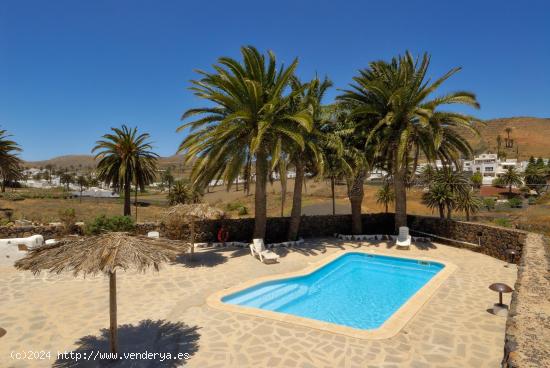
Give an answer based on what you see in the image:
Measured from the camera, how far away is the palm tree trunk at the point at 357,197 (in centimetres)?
2158

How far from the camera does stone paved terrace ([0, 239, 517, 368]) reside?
24.6 feet

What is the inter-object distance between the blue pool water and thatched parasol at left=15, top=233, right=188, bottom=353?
4729 millimetres

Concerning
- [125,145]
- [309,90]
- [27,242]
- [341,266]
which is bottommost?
[341,266]

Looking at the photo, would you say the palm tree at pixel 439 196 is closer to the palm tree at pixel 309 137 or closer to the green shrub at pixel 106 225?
the palm tree at pixel 309 137

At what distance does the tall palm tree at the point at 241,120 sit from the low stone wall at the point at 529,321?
35.1 feet

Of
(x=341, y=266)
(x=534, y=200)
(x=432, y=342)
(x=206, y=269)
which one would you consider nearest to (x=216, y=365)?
(x=432, y=342)

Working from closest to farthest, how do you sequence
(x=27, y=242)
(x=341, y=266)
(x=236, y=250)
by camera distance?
1. (x=27, y=242)
2. (x=341, y=266)
3. (x=236, y=250)

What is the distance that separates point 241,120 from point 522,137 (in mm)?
191779

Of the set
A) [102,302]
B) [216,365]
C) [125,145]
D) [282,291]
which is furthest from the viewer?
[125,145]

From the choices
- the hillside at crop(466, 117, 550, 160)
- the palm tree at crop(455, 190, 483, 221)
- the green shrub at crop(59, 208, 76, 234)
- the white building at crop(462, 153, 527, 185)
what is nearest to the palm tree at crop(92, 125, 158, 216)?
the green shrub at crop(59, 208, 76, 234)

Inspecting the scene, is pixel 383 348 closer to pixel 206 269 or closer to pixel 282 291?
pixel 282 291

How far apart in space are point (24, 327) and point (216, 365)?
221 inches

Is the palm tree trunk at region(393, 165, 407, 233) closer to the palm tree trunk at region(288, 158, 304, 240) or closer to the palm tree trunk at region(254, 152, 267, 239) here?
the palm tree trunk at region(288, 158, 304, 240)

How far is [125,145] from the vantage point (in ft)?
82.2
